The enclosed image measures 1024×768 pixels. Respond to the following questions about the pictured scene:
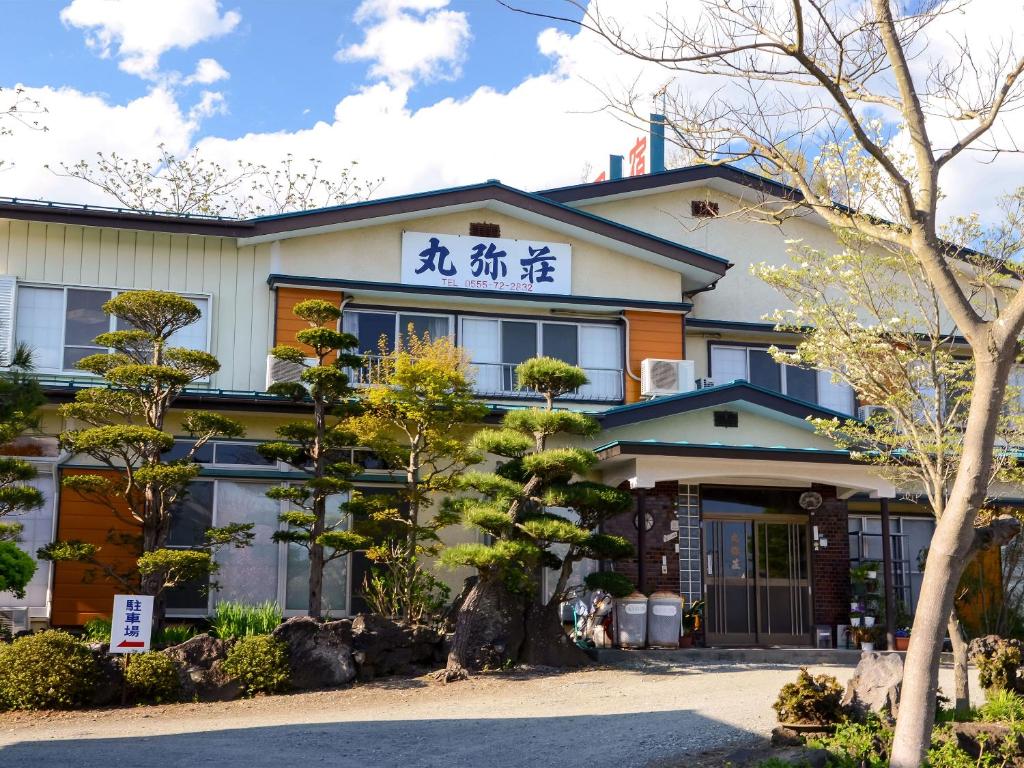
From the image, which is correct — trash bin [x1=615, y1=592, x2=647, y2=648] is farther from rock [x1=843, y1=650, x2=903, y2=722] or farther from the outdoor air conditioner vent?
the outdoor air conditioner vent

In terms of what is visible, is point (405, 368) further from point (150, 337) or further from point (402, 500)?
point (150, 337)

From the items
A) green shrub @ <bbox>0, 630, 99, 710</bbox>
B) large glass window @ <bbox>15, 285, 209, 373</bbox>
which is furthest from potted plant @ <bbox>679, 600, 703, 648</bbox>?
large glass window @ <bbox>15, 285, 209, 373</bbox>

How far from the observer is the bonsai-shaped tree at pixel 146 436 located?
14281 millimetres

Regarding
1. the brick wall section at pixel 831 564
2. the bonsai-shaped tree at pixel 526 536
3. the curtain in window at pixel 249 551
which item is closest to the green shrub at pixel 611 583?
the bonsai-shaped tree at pixel 526 536

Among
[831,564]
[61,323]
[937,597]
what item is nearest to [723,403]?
[831,564]

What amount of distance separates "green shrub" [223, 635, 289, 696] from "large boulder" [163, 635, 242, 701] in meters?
0.10

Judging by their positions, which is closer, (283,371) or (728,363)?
(283,371)

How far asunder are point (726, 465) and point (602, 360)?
3.96m

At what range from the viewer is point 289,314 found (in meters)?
19.3

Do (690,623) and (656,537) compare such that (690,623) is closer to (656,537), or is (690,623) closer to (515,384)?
(656,537)

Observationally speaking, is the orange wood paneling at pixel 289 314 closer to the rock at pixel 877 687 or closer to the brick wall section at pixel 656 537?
the brick wall section at pixel 656 537

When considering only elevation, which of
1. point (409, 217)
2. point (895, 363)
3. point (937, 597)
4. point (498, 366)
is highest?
point (409, 217)

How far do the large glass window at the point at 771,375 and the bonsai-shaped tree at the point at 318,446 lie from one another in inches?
338

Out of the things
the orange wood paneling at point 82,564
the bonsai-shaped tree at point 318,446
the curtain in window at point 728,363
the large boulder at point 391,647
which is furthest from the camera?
the curtain in window at point 728,363
